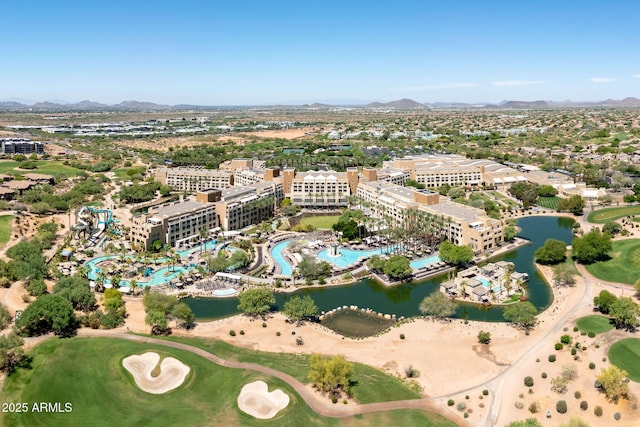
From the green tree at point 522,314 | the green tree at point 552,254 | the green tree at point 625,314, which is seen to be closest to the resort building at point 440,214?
the green tree at point 552,254

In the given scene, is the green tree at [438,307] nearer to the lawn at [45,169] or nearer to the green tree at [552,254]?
the green tree at [552,254]

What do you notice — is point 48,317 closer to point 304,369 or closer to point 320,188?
point 304,369

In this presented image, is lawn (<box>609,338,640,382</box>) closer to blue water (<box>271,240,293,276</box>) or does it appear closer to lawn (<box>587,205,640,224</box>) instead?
blue water (<box>271,240,293,276</box>)

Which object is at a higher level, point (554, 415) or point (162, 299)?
point (162, 299)

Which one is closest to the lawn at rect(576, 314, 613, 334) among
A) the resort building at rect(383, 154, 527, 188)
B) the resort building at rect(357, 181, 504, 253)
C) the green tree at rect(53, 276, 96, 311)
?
the resort building at rect(357, 181, 504, 253)

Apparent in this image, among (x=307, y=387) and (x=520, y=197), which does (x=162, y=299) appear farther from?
(x=520, y=197)

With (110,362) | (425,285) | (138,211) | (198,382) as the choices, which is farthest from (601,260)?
(138,211)
